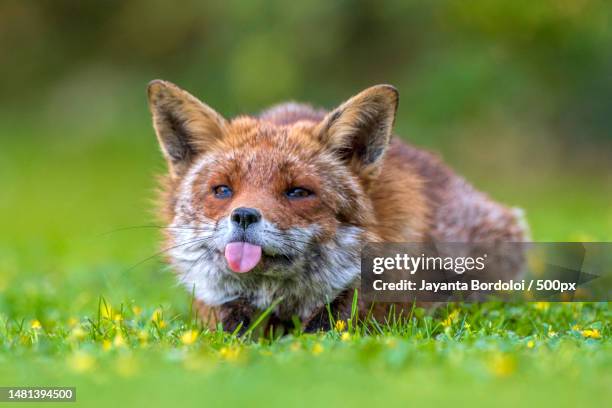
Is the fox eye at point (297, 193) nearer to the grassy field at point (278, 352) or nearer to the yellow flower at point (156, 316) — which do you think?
the grassy field at point (278, 352)

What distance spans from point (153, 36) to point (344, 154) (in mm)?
18669

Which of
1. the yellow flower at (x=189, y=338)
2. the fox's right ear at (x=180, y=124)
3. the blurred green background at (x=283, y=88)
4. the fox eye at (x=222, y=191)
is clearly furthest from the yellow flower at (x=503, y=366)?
the blurred green background at (x=283, y=88)

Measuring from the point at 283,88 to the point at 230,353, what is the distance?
15.1m

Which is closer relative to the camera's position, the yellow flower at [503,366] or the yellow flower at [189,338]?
the yellow flower at [503,366]

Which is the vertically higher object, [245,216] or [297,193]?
[297,193]

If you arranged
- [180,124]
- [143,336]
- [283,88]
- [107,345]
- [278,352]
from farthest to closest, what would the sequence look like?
[283,88]
[180,124]
[143,336]
[107,345]
[278,352]

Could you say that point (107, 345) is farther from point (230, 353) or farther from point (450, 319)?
point (450, 319)

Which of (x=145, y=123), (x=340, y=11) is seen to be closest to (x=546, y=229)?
(x=340, y=11)

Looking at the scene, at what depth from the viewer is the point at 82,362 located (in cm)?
429

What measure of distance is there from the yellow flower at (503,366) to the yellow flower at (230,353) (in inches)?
51.0

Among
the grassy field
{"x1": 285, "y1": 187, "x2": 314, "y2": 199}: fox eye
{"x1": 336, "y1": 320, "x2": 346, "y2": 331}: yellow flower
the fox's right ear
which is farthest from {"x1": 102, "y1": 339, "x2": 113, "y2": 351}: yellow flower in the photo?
the fox's right ear

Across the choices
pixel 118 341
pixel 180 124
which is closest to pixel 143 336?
pixel 118 341

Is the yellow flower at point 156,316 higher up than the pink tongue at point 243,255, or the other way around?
the pink tongue at point 243,255

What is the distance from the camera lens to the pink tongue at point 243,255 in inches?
216
